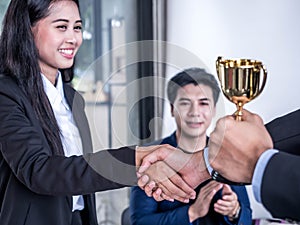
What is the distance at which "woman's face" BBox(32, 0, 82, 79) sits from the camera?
4.95 ft

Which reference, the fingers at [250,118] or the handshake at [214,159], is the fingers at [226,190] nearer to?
the handshake at [214,159]

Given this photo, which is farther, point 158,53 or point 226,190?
point 158,53

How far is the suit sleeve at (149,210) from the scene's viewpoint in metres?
2.02

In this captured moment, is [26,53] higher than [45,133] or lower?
higher

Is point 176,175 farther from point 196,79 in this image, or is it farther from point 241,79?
point 196,79

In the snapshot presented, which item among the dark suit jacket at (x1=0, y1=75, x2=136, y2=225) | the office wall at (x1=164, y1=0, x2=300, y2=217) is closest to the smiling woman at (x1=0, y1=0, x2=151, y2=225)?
the dark suit jacket at (x1=0, y1=75, x2=136, y2=225)

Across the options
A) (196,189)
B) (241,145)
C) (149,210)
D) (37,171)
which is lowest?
(149,210)

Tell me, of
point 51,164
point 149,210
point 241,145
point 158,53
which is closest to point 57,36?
point 51,164

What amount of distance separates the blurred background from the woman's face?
3.16 ft

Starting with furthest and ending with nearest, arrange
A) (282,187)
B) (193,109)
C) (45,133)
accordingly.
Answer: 1. (193,109)
2. (45,133)
3. (282,187)

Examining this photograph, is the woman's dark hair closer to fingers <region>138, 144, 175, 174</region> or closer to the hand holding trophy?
fingers <region>138, 144, 175, 174</region>

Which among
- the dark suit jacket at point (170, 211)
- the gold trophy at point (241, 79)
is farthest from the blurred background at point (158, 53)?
the gold trophy at point (241, 79)

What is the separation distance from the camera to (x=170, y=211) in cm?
205

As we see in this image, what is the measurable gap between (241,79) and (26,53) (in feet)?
2.15
